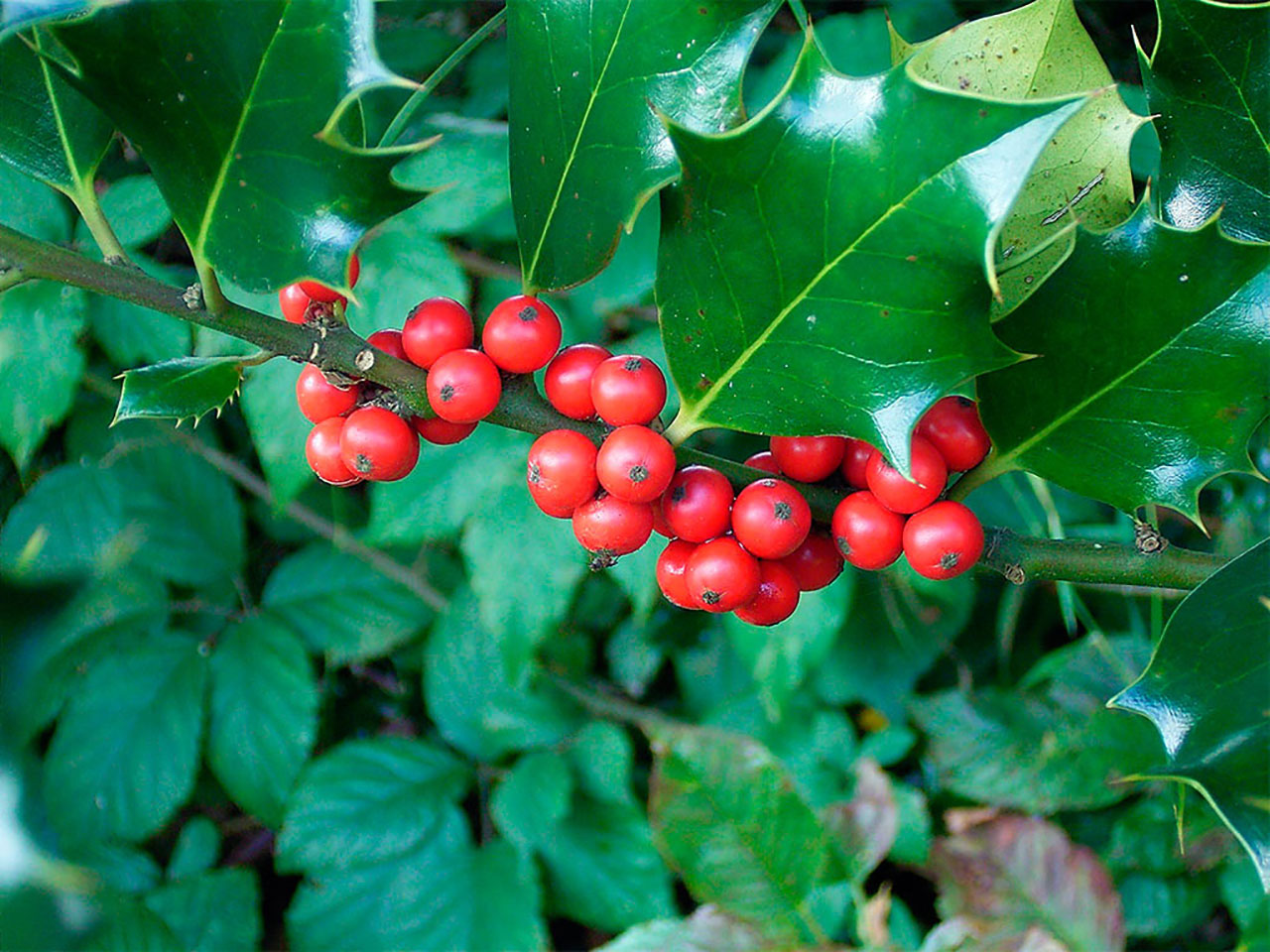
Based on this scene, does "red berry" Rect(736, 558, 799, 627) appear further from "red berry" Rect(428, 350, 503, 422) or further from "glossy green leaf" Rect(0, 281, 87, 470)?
"glossy green leaf" Rect(0, 281, 87, 470)

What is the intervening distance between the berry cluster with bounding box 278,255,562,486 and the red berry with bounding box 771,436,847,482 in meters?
0.14

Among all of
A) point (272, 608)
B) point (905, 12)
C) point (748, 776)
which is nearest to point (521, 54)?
point (748, 776)

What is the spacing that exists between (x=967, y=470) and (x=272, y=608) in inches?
52.5

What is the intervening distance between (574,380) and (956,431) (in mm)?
218

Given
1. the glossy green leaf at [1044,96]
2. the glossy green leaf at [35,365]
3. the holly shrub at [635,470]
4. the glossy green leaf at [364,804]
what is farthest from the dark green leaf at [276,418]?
the glossy green leaf at [1044,96]

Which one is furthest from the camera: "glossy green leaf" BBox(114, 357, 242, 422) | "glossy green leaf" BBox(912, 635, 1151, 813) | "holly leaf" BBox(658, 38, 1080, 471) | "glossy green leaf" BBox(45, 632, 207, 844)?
"glossy green leaf" BBox(45, 632, 207, 844)

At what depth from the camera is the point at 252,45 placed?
1.61 feet

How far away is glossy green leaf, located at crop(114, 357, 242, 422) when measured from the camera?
0.54 m

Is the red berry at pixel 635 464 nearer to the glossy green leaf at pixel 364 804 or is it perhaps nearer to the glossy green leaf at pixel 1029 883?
the glossy green leaf at pixel 1029 883

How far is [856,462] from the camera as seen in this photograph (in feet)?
1.95

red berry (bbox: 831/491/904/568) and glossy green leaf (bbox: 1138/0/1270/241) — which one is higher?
glossy green leaf (bbox: 1138/0/1270/241)

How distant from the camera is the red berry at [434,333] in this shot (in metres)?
0.57

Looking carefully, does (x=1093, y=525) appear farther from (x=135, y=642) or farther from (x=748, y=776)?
(x=135, y=642)

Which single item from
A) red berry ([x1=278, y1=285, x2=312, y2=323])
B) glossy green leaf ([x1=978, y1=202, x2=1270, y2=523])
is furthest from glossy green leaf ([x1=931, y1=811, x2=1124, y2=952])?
red berry ([x1=278, y1=285, x2=312, y2=323])
